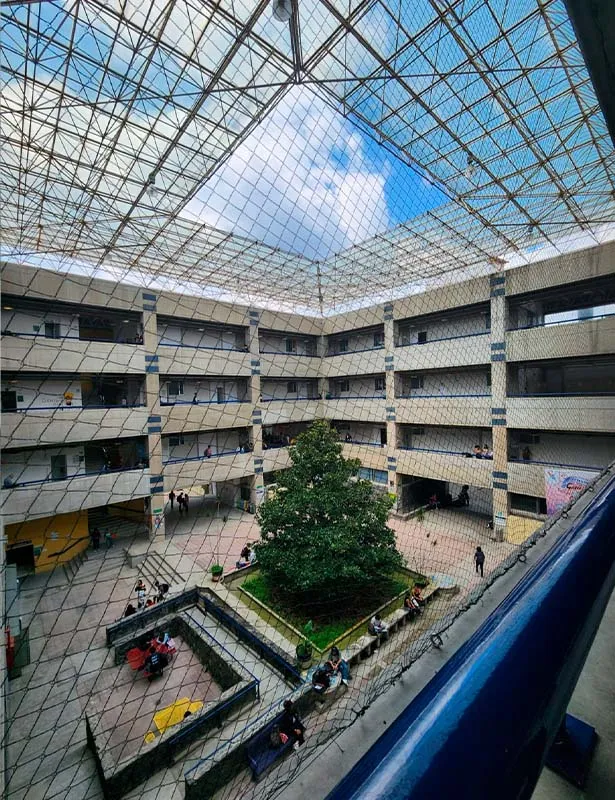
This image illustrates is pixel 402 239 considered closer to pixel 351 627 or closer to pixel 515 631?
pixel 351 627

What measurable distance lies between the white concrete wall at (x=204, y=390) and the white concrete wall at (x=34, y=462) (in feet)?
3.83

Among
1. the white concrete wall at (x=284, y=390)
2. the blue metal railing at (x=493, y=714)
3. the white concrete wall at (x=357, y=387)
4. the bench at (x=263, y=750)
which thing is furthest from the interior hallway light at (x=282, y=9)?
the white concrete wall at (x=357, y=387)

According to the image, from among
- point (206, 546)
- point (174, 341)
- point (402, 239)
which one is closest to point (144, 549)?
point (206, 546)

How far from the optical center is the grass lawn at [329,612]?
8.73 feet

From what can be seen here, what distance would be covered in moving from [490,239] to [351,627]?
447 cm

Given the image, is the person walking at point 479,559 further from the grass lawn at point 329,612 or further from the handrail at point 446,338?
the handrail at point 446,338

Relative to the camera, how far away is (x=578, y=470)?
3.90 m

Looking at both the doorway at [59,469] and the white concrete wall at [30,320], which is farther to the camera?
the doorway at [59,469]

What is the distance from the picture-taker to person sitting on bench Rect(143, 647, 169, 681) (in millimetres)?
2230

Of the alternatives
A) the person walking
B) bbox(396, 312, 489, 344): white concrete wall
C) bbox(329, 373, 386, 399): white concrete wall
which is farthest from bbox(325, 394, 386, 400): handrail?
the person walking

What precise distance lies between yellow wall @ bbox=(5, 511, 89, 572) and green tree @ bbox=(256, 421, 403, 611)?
200 cm

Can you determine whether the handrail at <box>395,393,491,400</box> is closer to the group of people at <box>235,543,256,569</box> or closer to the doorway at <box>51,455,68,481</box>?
the group of people at <box>235,543,256,569</box>

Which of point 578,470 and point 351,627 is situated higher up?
point 578,470

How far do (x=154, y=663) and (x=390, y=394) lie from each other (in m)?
4.23
